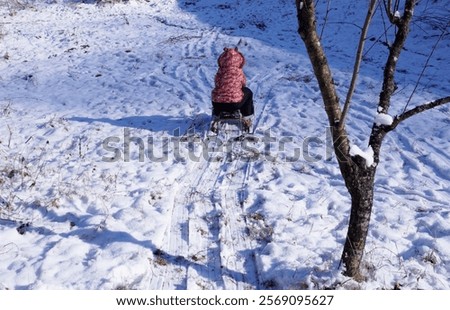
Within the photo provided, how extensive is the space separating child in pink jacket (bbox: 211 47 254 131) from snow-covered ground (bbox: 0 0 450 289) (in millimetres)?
720

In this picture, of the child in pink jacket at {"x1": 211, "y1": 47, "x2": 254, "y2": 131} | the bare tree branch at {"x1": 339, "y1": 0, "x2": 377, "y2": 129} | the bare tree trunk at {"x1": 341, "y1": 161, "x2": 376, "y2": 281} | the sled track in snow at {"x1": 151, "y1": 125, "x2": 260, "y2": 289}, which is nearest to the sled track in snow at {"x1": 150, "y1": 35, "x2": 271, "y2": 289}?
the sled track in snow at {"x1": 151, "y1": 125, "x2": 260, "y2": 289}

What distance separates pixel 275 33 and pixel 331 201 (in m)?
10.1

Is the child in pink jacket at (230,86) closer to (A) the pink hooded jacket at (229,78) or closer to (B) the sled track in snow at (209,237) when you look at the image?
(A) the pink hooded jacket at (229,78)

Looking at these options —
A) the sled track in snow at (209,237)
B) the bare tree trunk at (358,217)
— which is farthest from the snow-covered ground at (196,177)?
the bare tree trunk at (358,217)

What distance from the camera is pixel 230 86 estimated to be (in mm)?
7199

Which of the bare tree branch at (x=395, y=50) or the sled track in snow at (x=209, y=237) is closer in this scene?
the bare tree branch at (x=395, y=50)

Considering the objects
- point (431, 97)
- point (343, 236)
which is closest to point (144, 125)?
point (343, 236)

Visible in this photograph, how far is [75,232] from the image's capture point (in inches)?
184

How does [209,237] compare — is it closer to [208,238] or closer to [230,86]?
[208,238]

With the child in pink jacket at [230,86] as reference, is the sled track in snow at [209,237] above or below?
below

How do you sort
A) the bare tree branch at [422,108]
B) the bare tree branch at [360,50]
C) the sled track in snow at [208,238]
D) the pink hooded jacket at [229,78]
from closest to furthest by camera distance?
the bare tree branch at [360,50] → the bare tree branch at [422,108] → the sled track in snow at [208,238] → the pink hooded jacket at [229,78]

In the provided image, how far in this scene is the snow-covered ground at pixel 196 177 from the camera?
13.8ft

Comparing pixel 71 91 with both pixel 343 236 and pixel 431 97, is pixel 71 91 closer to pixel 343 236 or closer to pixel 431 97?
pixel 343 236

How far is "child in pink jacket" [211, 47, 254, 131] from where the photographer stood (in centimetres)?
713
